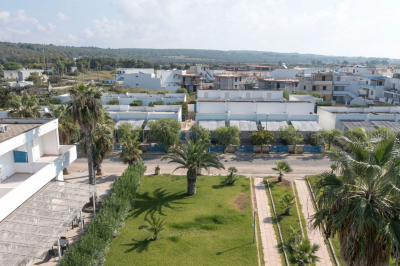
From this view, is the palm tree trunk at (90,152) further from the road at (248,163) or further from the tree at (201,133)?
the tree at (201,133)

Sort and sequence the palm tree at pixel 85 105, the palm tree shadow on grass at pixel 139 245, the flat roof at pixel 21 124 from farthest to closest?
the palm tree at pixel 85 105
the flat roof at pixel 21 124
the palm tree shadow on grass at pixel 139 245

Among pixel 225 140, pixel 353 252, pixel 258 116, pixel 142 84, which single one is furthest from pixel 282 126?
pixel 142 84

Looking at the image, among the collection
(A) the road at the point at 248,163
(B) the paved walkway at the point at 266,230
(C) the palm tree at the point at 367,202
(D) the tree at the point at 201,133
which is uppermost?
(C) the palm tree at the point at 367,202

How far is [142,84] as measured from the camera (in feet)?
326

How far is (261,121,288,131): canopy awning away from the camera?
46.7 metres

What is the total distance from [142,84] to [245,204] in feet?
258

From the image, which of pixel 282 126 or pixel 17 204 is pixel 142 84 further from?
pixel 17 204

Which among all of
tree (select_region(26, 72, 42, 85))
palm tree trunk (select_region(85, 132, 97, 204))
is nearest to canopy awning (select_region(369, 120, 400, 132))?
palm tree trunk (select_region(85, 132, 97, 204))

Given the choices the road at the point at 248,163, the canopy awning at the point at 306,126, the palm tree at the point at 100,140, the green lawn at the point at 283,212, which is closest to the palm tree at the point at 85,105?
the palm tree at the point at 100,140

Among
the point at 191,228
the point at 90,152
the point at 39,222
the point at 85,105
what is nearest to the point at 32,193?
the point at 39,222

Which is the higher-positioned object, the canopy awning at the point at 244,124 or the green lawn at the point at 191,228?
the canopy awning at the point at 244,124

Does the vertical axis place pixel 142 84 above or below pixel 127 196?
above

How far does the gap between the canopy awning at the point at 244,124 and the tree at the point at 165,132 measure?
988cm

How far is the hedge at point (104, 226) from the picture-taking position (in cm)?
1720
